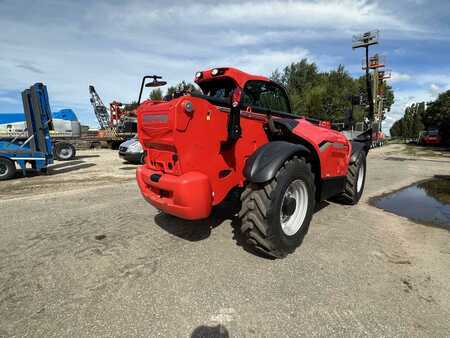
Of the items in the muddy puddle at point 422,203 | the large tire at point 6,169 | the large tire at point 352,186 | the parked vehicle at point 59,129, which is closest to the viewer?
the muddy puddle at point 422,203

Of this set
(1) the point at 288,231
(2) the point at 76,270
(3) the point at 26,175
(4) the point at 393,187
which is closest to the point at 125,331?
(2) the point at 76,270

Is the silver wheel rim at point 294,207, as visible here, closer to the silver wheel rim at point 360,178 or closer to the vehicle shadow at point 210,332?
the vehicle shadow at point 210,332

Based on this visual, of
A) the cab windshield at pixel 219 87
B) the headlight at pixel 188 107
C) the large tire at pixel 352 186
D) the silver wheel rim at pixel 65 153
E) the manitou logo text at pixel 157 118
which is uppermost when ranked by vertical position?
the cab windshield at pixel 219 87

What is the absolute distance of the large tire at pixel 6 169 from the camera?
356 inches

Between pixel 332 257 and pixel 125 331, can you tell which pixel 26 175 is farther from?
pixel 332 257

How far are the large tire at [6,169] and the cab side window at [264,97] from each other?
9.07m

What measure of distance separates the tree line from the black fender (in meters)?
34.8

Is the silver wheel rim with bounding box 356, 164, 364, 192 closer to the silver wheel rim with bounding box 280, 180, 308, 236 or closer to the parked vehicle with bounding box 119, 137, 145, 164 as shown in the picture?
the silver wheel rim with bounding box 280, 180, 308, 236

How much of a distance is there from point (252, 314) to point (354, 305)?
888mm

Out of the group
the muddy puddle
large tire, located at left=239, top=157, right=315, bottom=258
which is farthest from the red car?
large tire, located at left=239, top=157, right=315, bottom=258

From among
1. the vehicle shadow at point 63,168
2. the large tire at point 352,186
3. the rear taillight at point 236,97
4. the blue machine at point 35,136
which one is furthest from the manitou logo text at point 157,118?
the vehicle shadow at point 63,168

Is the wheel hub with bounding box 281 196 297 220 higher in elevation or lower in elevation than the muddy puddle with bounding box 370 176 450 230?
higher

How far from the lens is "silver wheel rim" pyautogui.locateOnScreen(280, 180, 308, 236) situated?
135 inches

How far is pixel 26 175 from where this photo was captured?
9734 mm
